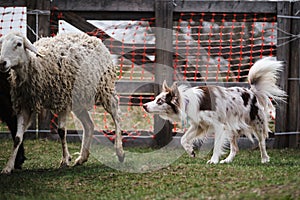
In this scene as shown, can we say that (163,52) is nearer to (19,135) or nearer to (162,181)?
(19,135)

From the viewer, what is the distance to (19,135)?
6578mm

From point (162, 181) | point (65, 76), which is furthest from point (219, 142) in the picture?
point (65, 76)

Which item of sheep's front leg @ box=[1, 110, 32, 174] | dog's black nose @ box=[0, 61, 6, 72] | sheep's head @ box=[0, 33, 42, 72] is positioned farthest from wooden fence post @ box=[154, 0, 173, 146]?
dog's black nose @ box=[0, 61, 6, 72]

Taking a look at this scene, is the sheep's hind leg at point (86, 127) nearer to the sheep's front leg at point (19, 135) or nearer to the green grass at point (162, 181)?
the green grass at point (162, 181)

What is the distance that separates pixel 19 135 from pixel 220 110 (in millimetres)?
2767

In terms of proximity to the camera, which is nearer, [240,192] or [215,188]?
[240,192]

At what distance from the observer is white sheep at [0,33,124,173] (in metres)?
6.52

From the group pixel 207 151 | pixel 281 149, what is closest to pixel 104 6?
pixel 207 151

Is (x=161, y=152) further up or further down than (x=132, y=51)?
further down

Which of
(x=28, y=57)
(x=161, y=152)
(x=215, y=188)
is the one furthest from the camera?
(x=161, y=152)

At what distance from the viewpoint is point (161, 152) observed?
8.98 m

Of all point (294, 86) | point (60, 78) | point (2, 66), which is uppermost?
point (2, 66)

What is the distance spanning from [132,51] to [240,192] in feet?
18.6

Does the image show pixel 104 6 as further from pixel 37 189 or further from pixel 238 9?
pixel 37 189
